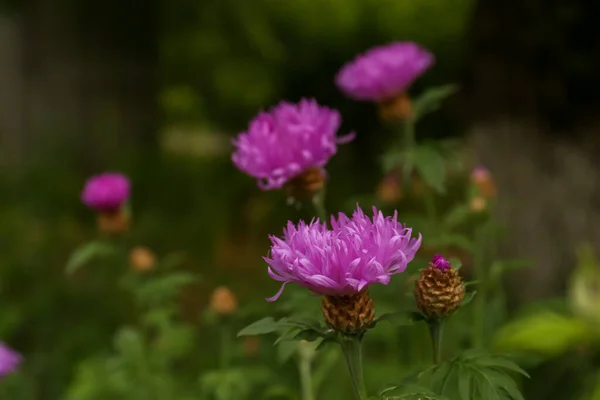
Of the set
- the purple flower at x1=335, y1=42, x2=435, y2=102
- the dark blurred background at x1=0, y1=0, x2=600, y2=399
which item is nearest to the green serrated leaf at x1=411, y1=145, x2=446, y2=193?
the purple flower at x1=335, y1=42, x2=435, y2=102

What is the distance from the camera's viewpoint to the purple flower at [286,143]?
1.06 meters

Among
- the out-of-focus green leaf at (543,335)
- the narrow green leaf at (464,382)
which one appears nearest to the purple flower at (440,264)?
the narrow green leaf at (464,382)

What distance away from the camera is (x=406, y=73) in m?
1.38

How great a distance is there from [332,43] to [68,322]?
274 centimetres

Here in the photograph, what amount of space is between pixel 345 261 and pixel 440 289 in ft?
0.44

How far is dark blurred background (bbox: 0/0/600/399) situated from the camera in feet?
7.15

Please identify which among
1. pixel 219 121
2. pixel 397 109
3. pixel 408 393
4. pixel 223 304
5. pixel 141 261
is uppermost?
pixel 219 121

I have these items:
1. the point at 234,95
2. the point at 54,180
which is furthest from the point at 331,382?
the point at 234,95

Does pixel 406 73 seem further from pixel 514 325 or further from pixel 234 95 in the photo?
pixel 234 95

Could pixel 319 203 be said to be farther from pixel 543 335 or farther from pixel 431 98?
pixel 543 335

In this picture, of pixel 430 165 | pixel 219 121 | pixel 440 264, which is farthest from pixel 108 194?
pixel 219 121

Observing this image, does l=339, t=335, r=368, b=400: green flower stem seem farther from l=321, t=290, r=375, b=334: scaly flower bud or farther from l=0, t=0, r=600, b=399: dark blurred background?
l=0, t=0, r=600, b=399: dark blurred background

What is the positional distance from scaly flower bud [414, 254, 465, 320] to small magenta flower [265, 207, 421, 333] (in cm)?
5

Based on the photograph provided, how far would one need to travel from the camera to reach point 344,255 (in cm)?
73
